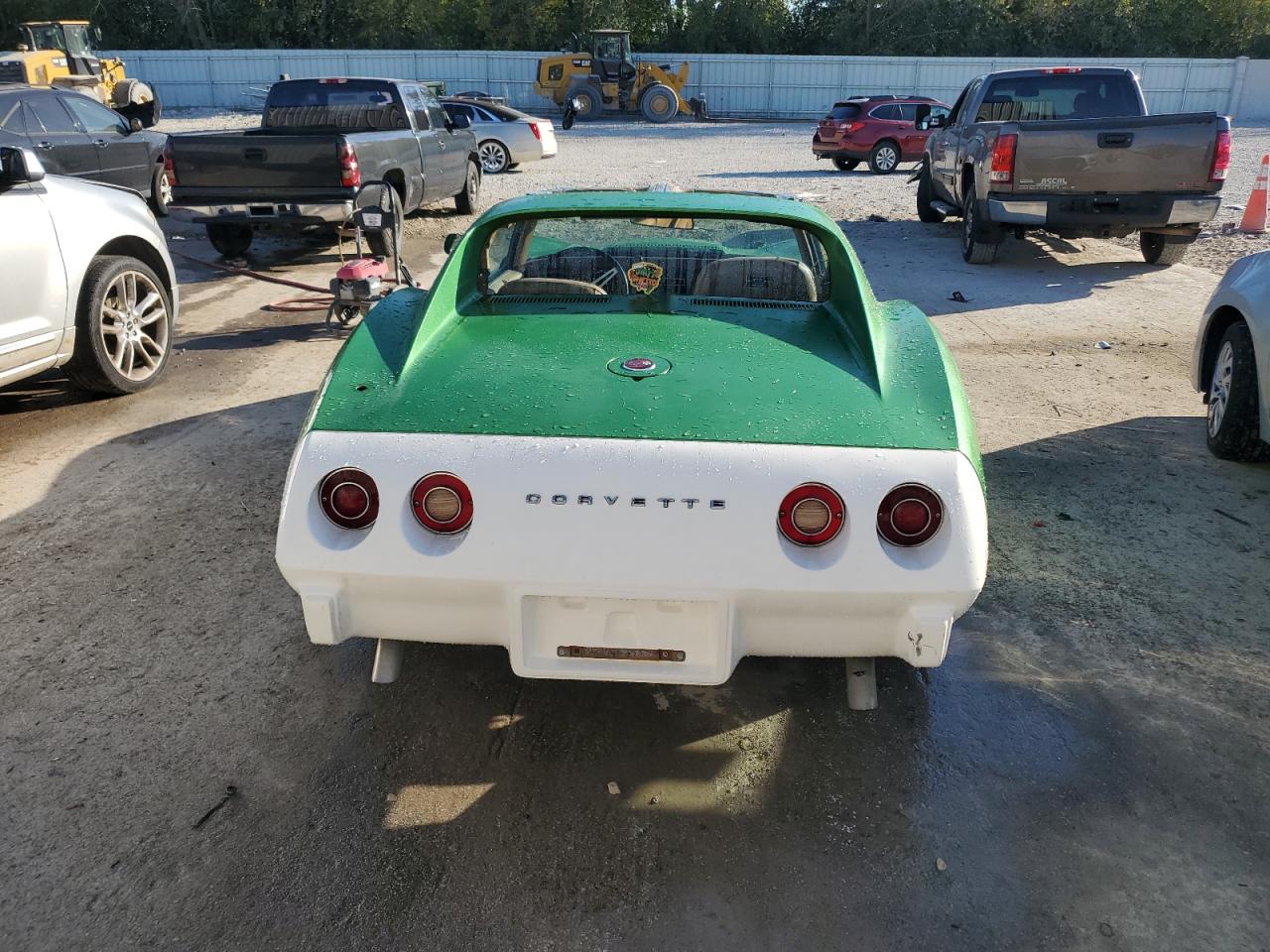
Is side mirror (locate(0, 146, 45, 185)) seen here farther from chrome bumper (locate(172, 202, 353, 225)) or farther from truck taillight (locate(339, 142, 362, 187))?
truck taillight (locate(339, 142, 362, 187))

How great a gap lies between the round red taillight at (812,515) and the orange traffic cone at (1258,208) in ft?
41.2

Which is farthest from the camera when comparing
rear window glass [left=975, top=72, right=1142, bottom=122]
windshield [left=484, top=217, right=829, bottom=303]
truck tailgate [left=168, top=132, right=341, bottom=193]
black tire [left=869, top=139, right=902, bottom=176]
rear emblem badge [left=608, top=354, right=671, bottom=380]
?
black tire [left=869, top=139, right=902, bottom=176]

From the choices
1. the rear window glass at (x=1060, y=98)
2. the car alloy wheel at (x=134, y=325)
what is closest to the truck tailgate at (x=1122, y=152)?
the rear window glass at (x=1060, y=98)

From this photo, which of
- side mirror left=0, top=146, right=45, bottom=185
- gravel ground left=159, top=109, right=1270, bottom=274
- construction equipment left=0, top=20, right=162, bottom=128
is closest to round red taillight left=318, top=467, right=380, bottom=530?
side mirror left=0, top=146, right=45, bottom=185

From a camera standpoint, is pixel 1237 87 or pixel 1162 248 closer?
pixel 1162 248

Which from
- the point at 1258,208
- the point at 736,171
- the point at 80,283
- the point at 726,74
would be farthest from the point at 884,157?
the point at 726,74

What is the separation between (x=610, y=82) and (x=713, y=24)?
15227mm

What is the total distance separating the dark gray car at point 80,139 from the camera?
412 inches

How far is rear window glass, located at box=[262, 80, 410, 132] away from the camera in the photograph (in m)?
11.7

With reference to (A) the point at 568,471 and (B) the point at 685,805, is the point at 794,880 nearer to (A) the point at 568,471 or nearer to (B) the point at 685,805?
(B) the point at 685,805

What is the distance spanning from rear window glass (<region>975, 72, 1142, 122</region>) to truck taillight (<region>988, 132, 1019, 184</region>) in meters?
1.66

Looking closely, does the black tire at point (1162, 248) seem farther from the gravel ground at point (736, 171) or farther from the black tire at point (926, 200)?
the black tire at point (926, 200)

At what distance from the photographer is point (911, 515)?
2.50m

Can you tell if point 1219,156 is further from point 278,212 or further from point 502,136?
point 502,136
